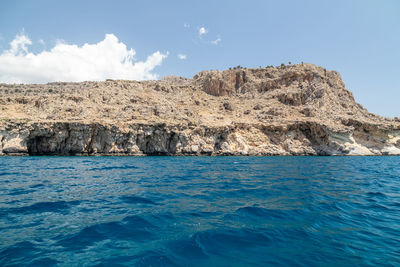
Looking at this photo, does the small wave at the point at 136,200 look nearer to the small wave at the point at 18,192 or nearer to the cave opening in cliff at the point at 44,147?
the small wave at the point at 18,192

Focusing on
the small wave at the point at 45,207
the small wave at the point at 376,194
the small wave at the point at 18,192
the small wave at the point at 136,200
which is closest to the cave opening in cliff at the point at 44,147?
the small wave at the point at 18,192

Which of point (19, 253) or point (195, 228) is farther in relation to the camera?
point (195, 228)

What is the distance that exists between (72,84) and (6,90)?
988 inches

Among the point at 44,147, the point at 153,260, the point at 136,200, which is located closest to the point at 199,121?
the point at 44,147

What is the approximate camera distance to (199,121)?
50.6m

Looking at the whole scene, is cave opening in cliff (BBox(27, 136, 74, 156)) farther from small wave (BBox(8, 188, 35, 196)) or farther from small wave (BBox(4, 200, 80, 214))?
small wave (BBox(4, 200, 80, 214))

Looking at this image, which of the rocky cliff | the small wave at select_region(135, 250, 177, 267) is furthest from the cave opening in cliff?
the small wave at select_region(135, 250, 177, 267)

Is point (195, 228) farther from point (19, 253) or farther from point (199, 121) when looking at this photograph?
point (199, 121)

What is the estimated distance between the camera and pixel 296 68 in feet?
241

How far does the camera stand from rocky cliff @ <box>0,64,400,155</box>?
1585 inches

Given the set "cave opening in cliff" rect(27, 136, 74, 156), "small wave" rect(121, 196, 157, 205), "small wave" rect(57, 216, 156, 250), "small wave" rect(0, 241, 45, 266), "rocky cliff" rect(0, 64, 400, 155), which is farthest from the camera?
"rocky cliff" rect(0, 64, 400, 155)

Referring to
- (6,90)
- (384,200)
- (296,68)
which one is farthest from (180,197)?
(6,90)

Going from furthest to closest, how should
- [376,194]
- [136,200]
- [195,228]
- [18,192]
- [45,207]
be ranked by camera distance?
[376,194]
[18,192]
[136,200]
[45,207]
[195,228]

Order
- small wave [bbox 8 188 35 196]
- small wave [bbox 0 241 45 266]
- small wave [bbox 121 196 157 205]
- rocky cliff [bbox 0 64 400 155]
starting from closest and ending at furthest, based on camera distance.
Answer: small wave [bbox 0 241 45 266] → small wave [bbox 121 196 157 205] → small wave [bbox 8 188 35 196] → rocky cliff [bbox 0 64 400 155]
